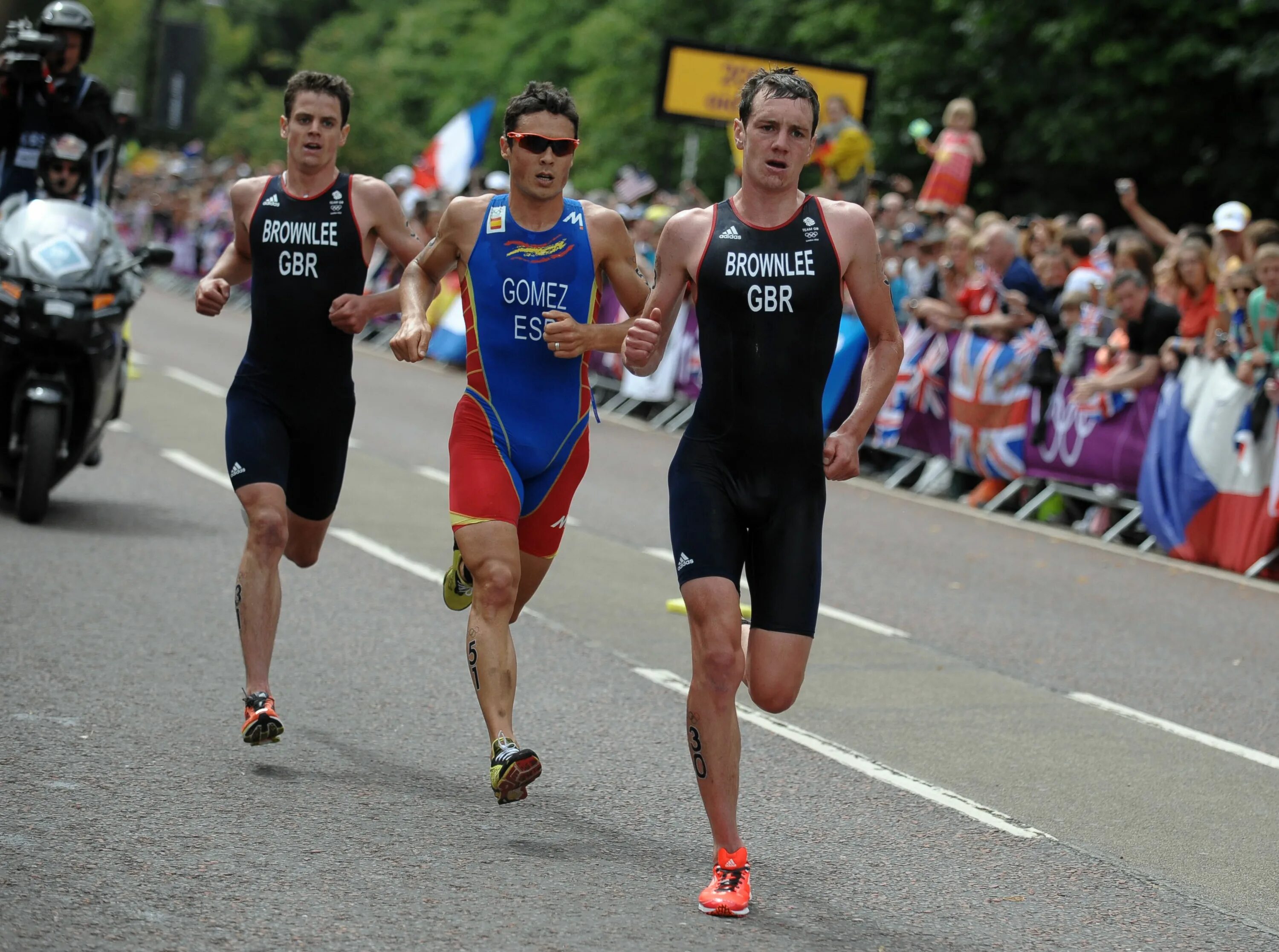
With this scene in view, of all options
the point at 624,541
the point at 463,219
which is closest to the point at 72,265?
the point at 624,541

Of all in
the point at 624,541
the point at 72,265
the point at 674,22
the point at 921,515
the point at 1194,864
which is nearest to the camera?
the point at 1194,864

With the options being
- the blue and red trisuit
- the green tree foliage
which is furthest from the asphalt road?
the green tree foliage

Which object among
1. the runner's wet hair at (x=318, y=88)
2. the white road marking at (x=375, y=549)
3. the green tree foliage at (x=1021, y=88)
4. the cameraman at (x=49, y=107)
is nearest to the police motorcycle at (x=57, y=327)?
the cameraman at (x=49, y=107)

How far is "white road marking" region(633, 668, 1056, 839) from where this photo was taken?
6.35 m

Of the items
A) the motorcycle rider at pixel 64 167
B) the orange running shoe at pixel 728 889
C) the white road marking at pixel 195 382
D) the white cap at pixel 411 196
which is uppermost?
the motorcycle rider at pixel 64 167

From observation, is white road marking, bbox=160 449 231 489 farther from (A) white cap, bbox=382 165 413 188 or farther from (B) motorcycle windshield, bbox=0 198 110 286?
(A) white cap, bbox=382 165 413 188

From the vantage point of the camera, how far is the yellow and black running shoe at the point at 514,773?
5.70m

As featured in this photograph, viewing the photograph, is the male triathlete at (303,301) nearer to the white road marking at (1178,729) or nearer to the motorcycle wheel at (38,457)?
the white road marking at (1178,729)

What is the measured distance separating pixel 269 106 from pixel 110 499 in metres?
48.1

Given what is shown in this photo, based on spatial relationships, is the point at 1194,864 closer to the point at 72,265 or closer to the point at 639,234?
the point at 72,265

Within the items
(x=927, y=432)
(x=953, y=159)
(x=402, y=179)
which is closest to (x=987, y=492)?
(x=927, y=432)

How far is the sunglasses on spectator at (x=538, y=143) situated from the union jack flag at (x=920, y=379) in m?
9.96

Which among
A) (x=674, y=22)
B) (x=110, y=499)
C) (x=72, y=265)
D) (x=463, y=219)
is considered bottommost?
(x=110, y=499)

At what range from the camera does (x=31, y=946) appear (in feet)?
14.9
